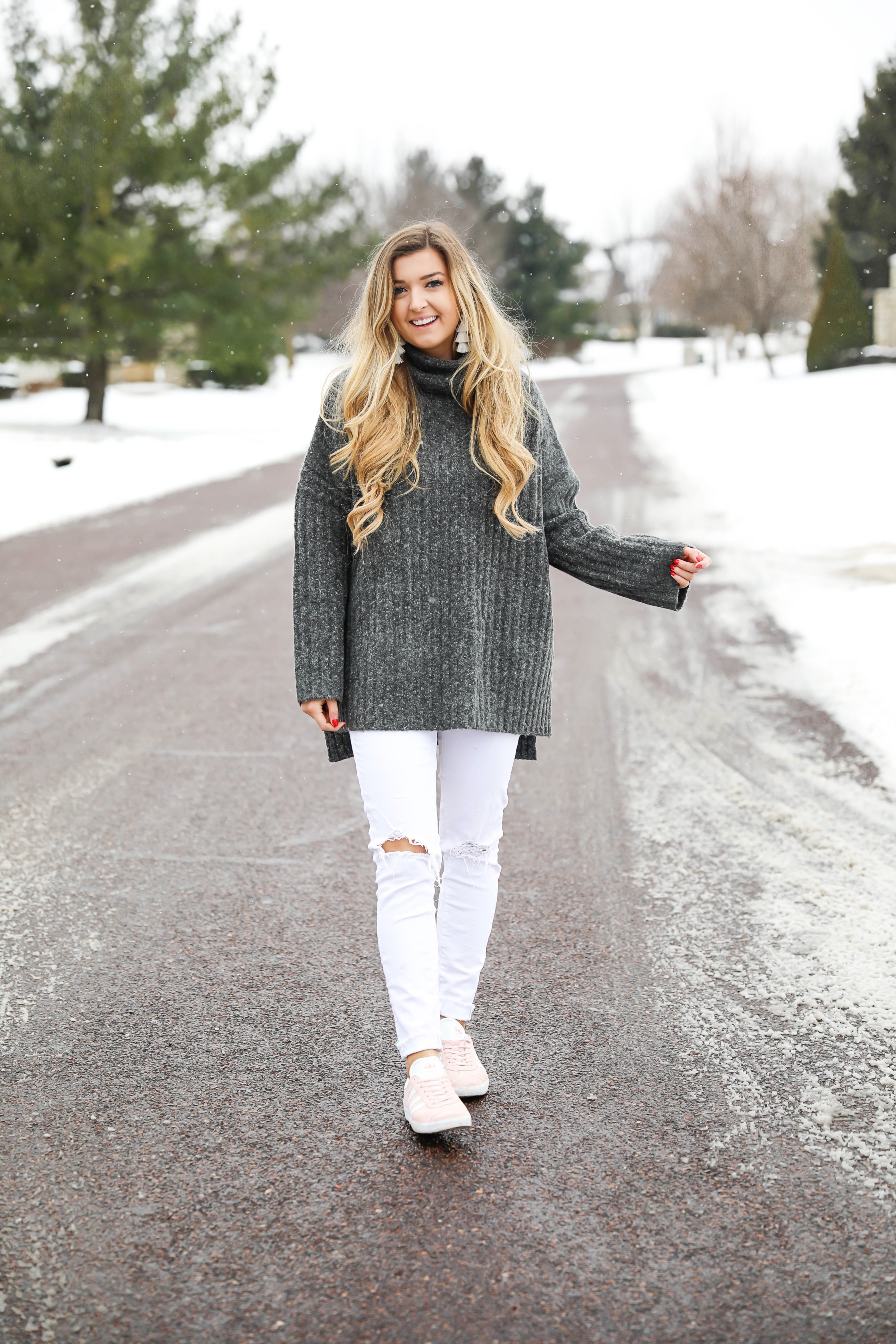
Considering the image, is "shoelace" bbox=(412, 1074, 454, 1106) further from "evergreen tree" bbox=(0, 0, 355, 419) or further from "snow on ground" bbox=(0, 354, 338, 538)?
"evergreen tree" bbox=(0, 0, 355, 419)

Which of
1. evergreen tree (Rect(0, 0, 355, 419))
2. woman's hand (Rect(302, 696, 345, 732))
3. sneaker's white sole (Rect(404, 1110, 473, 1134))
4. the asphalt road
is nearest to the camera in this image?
the asphalt road

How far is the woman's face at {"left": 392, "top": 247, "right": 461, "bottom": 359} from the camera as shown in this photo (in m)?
2.77

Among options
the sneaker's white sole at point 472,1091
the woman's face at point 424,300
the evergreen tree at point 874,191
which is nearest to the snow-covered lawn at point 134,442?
the woman's face at point 424,300

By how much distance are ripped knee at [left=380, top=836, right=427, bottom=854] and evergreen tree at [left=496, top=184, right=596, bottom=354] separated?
55122 millimetres

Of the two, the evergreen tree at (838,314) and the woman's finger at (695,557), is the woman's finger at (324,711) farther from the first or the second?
the evergreen tree at (838,314)

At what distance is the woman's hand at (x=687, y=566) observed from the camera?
292 cm

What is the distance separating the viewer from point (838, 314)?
29812mm

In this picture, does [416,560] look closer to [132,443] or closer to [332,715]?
[332,715]

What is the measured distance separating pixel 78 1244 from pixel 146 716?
4.17 m

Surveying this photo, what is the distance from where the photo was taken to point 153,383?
136ft

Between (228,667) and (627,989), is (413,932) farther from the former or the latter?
(228,667)

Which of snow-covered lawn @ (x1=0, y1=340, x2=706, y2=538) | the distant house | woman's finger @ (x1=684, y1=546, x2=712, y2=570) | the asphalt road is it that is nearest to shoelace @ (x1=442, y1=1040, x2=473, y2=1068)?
the asphalt road

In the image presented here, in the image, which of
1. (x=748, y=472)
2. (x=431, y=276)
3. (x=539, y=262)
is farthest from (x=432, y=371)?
(x=539, y=262)

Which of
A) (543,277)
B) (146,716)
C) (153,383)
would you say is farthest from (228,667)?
(543,277)
